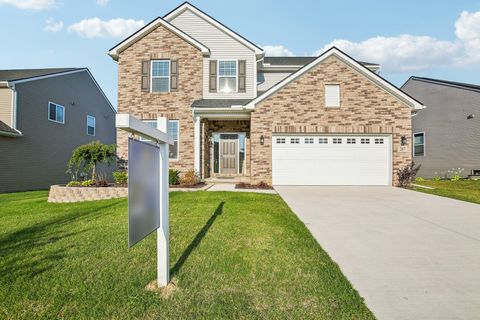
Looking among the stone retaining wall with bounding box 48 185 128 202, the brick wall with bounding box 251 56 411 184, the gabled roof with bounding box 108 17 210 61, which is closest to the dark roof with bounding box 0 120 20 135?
the gabled roof with bounding box 108 17 210 61

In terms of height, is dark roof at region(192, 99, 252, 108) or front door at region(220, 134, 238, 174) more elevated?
dark roof at region(192, 99, 252, 108)

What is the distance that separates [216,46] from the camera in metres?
14.6

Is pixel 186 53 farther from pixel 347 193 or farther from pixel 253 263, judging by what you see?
pixel 253 263

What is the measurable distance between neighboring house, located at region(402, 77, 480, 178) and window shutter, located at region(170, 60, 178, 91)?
1756 cm

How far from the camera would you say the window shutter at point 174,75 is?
44.9 feet

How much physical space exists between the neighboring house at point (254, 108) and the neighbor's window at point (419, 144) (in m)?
9.40

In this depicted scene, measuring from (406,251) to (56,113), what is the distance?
A: 1974cm

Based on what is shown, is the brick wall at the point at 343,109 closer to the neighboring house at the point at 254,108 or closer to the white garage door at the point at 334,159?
the neighboring house at the point at 254,108

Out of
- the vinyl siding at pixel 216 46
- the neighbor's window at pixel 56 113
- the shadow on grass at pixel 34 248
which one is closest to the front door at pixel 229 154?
the vinyl siding at pixel 216 46

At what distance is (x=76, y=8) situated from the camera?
33.8 ft

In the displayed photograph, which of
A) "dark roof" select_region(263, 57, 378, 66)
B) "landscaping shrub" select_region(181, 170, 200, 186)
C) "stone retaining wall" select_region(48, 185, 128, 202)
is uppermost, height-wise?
"dark roof" select_region(263, 57, 378, 66)

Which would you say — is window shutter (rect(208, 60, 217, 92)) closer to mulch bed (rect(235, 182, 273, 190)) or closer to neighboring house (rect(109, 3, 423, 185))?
neighboring house (rect(109, 3, 423, 185))

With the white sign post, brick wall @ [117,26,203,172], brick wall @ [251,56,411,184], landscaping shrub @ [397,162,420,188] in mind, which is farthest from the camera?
brick wall @ [117,26,203,172]

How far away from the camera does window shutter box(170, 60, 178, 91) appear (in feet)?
44.9
